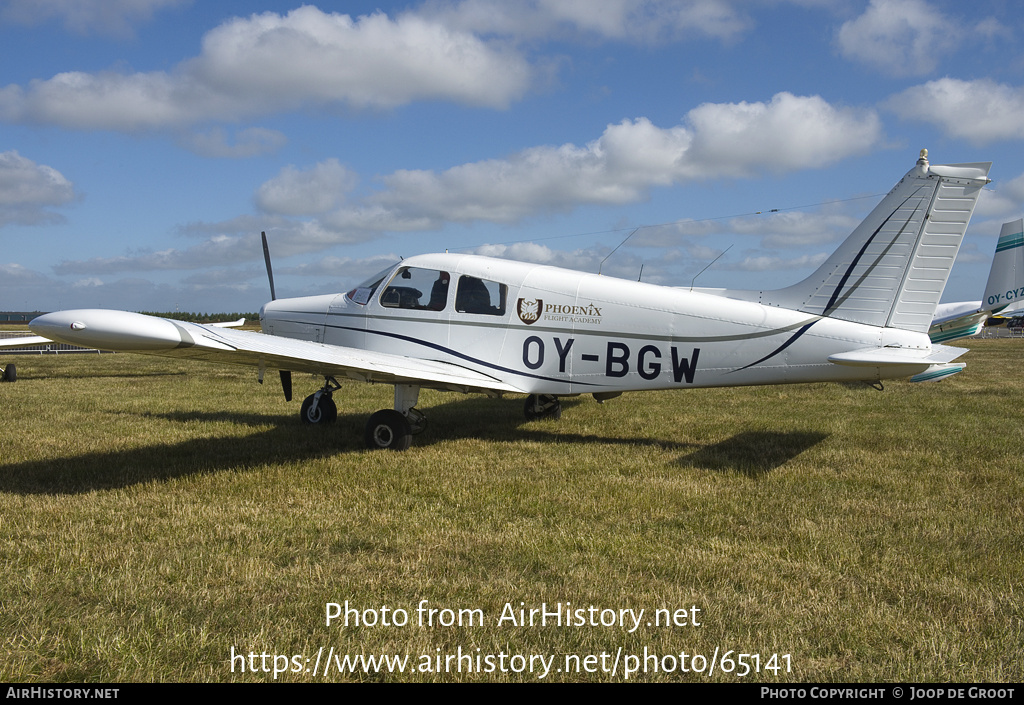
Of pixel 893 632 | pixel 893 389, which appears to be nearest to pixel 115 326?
pixel 893 632

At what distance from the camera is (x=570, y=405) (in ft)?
39.8

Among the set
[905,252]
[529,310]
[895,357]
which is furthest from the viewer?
[529,310]

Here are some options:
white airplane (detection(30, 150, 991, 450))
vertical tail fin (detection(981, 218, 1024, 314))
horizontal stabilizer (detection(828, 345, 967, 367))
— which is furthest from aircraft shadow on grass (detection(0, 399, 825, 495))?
vertical tail fin (detection(981, 218, 1024, 314))

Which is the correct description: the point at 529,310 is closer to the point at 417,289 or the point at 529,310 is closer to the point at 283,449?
the point at 417,289

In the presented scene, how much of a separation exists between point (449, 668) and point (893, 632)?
2232 mm

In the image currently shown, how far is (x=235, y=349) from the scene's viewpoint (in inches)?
251

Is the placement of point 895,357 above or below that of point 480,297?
below

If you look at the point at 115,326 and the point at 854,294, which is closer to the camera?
the point at 115,326

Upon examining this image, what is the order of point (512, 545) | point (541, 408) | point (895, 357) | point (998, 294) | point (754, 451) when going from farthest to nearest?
1. point (998, 294)
2. point (541, 408)
3. point (754, 451)
4. point (895, 357)
5. point (512, 545)

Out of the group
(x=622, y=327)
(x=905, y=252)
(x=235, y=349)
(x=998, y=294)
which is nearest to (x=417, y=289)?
(x=622, y=327)

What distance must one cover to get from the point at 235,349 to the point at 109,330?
3.68 ft

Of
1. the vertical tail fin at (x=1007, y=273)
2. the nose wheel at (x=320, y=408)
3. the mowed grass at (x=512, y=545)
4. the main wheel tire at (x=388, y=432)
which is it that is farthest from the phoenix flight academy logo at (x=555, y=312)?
the vertical tail fin at (x=1007, y=273)

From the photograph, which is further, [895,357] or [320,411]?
[320,411]

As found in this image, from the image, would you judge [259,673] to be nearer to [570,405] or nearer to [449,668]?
[449,668]
